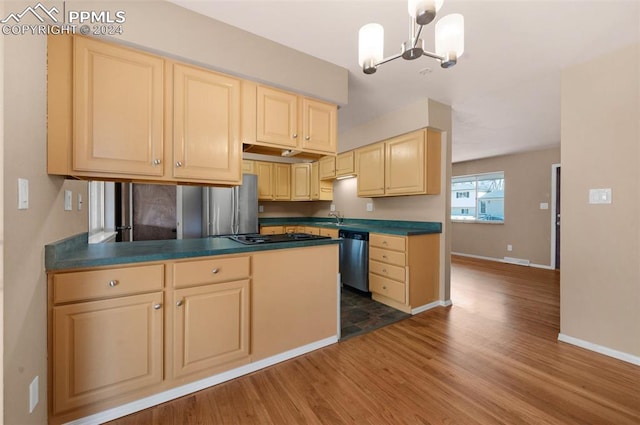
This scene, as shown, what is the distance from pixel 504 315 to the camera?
2854 millimetres

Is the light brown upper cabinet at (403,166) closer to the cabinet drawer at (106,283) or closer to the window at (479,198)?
the cabinet drawer at (106,283)

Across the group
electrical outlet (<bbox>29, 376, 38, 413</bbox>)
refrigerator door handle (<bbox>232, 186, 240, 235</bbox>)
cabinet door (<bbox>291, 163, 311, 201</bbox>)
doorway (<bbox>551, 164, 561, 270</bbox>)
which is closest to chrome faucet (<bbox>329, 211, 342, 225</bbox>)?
cabinet door (<bbox>291, 163, 311, 201</bbox>)

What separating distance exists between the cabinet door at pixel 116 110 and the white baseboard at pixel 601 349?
137 inches

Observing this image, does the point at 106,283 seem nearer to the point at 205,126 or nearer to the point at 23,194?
the point at 23,194

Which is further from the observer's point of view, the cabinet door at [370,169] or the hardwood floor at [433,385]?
the cabinet door at [370,169]

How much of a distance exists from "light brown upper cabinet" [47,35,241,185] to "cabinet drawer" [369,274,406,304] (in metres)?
2.15

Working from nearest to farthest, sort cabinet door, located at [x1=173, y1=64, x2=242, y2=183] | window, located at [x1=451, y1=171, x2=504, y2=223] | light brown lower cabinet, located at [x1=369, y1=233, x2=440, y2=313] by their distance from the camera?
cabinet door, located at [x1=173, y1=64, x2=242, y2=183] < light brown lower cabinet, located at [x1=369, y1=233, x2=440, y2=313] < window, located at [x1=451, y1=171, x2=504, y2=223]

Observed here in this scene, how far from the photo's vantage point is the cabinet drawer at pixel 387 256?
9.77 ft

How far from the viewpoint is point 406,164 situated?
10.6 feet

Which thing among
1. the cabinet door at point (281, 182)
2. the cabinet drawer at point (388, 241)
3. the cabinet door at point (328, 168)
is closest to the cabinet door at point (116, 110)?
the cabinet drawer at point (388, 241)

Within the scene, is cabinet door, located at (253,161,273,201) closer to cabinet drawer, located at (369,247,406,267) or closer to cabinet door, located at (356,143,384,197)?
cabinet door, located at (356,143,384,197)

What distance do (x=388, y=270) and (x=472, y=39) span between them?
7.67 ft

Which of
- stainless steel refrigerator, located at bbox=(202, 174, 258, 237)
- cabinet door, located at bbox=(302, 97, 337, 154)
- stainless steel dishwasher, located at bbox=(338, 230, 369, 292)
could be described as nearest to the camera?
cabinet door, located at bbox=(302, 97, 337, 154)

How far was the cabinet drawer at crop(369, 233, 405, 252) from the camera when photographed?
2.97 m
